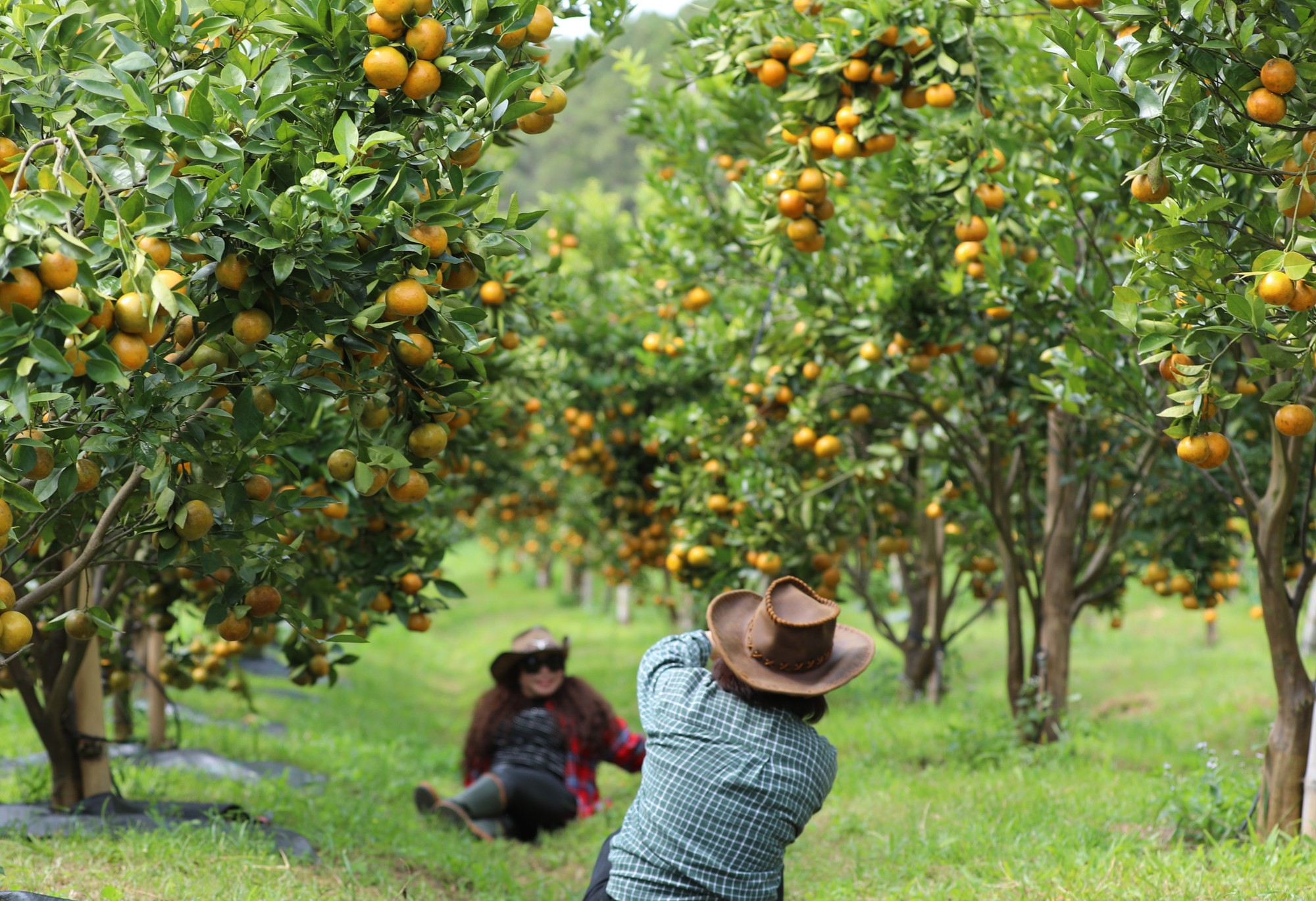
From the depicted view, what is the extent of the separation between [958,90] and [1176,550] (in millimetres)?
3143

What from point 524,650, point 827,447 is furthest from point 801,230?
point 524,650

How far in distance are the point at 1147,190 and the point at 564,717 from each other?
383cm

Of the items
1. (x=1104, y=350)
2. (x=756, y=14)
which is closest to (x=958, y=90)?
(x=756, y=14)

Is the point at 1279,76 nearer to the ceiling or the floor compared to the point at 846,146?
nearer to the floor

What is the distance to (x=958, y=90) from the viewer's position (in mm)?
3760

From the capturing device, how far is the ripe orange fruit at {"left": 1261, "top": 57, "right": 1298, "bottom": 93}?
248 centimetres

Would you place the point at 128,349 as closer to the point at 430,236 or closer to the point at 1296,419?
the point at 430,236

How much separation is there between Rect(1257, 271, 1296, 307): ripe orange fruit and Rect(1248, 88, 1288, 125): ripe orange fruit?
40 centimetres

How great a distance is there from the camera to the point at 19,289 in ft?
6.14

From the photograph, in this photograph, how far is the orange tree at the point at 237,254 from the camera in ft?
7.08

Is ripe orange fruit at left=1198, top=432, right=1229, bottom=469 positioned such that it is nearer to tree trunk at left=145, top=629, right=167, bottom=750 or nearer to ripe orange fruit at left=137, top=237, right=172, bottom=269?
ripe orange fruit at left=137, top=237, right=172, bottom=269

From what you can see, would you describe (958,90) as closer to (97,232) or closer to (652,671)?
(652,671)

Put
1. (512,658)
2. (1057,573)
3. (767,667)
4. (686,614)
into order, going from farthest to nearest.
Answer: (686,614) < (1057,573) < (512,658) < (767,667)

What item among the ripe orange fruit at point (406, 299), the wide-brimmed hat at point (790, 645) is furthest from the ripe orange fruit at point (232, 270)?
the wide-brimmed hat at point (790, 645)
